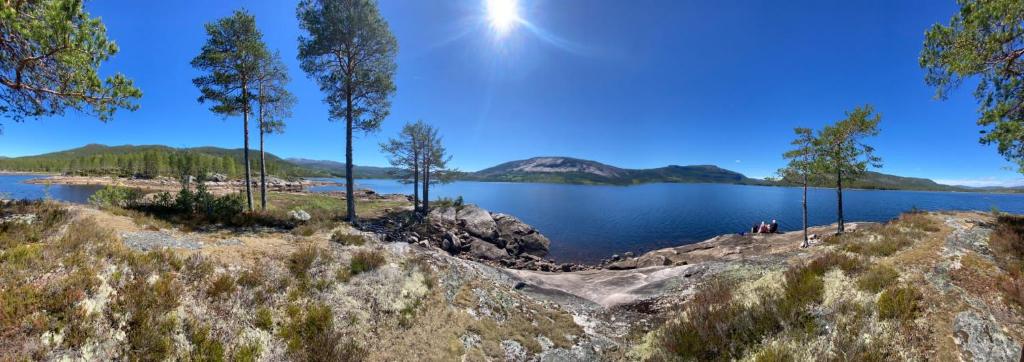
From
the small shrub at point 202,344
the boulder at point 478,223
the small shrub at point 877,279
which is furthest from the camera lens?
the boulder at point 478,223

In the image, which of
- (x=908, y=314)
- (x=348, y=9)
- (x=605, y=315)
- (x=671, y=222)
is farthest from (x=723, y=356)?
(x=671, y=222)

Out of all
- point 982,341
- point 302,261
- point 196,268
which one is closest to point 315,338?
point 302,261

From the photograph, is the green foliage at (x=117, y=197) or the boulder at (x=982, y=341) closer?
the boulder at (x=982, y=341)

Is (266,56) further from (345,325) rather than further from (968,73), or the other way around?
(968,73)

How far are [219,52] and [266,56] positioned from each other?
7.03 feet

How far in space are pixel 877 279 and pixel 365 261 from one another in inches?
555

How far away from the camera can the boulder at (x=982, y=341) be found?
5.57 m

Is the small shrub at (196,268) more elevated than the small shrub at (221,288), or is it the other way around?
the small shrub at (196,268)

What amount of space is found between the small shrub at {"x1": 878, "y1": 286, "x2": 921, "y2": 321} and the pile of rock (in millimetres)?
19088

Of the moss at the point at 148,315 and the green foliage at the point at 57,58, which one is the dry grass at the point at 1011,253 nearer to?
the moss at the point at 148,315

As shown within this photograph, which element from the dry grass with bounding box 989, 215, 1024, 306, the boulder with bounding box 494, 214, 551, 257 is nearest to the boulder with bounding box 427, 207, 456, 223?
the boulder with bounding box 494, 214, 551, 257

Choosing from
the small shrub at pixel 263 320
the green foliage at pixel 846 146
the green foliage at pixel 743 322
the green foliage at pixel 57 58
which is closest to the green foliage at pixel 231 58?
the green foliage at pixel 57 58

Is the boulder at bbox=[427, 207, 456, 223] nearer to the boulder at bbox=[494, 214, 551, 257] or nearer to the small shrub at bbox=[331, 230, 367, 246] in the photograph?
the boulder at bbox=[494, 214, 551, 257]

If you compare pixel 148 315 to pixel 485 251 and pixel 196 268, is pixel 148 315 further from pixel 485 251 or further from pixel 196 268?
pixel 485 251
